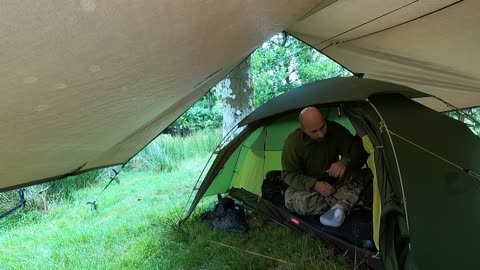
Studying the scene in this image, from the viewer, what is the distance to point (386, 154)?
1.94 m

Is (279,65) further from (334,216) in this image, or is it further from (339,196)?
(334,216)

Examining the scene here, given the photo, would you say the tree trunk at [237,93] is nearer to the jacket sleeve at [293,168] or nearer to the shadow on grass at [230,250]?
the jacket sleeve at [293,168]

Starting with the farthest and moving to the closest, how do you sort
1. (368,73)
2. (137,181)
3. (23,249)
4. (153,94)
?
→ (137,181) < (368,73) < (23,249) < (153,94)

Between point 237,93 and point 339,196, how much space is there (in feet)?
6.43

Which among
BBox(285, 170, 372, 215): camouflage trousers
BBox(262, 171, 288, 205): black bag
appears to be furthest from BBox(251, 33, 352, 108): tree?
BBox(285, 170, 372, 215): camouflage trousers

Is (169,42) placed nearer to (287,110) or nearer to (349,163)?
(287,110)

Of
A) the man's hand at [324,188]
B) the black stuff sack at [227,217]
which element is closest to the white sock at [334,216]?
the man's hand at [324,188]

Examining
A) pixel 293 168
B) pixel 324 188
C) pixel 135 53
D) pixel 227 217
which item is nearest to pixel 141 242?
pixel 227 217

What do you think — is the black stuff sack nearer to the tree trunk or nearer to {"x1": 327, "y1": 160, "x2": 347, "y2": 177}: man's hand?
{"x1": 327, "y1": 160, "x2": 347, "y2": 177}: man's hand

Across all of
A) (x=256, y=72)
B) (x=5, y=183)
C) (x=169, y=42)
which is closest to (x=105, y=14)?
(x=169, y=42)

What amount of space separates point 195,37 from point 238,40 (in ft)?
1.66

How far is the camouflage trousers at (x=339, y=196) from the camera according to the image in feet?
8.45

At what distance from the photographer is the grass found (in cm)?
232

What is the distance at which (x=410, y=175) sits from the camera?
191 cm
